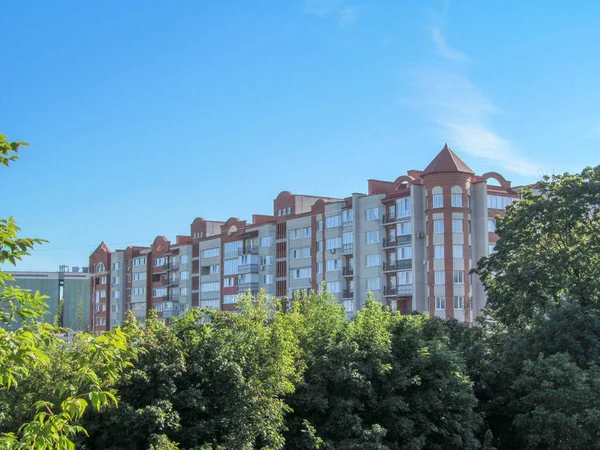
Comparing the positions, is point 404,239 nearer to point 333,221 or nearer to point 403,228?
point 403,228

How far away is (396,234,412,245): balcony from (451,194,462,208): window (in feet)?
17.0

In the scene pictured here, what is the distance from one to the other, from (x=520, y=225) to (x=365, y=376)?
16.0 metres

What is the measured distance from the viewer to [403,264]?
67.3 m

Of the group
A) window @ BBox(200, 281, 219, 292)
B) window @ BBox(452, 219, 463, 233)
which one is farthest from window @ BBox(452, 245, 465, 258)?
window @ BBox(200, 281, 219, 292)

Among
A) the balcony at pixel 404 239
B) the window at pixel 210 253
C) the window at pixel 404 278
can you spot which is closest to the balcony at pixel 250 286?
the window at pixel 210 253

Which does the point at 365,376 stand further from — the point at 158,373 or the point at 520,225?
the point at 520,225

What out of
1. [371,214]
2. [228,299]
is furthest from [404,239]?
[228,299]

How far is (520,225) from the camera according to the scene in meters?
37.4

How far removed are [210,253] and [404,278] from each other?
36026 mm

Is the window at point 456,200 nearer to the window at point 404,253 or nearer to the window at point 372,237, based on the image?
the window at point 404,253

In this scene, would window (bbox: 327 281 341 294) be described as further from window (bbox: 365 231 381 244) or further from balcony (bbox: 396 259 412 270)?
balcony (bbox: 396 259 412 270)

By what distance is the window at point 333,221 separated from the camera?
74500 millimetres

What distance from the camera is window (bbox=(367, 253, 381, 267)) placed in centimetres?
7013

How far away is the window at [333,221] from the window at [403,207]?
782 cm
